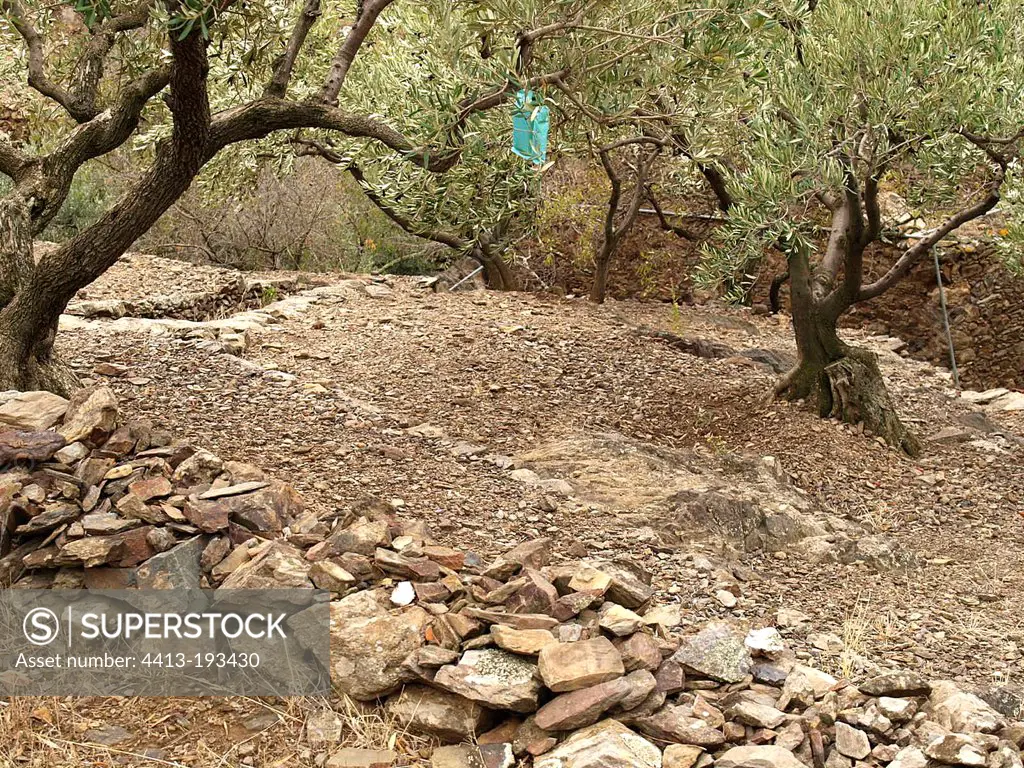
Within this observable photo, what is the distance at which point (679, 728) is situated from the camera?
141 inches

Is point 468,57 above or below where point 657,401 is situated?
above

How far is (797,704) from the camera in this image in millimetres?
3777

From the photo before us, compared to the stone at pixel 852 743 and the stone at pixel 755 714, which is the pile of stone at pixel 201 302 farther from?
the stone at pixel 852 743

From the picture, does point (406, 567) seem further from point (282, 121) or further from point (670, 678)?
point (282, 121)

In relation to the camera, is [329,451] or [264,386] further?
[264,386]

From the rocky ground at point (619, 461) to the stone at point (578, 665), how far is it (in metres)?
0.85

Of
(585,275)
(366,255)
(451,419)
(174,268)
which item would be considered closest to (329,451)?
(451,419)

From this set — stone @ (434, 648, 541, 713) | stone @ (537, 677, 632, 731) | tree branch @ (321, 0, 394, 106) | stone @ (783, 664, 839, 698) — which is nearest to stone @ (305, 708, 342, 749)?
stone @ (434, 648, 541, 713)

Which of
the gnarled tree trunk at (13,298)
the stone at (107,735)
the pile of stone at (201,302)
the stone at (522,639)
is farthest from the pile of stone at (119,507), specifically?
the pile of stone at (201,302)

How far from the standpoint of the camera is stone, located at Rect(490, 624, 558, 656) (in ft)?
12.5

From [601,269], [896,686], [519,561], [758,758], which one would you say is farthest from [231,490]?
[601,269]

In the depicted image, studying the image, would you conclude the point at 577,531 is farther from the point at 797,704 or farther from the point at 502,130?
the point at 502,130

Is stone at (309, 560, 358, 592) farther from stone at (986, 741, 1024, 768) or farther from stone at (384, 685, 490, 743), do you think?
stone at (986, 741, 1024, 768)

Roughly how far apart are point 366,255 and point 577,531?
1033 cm
